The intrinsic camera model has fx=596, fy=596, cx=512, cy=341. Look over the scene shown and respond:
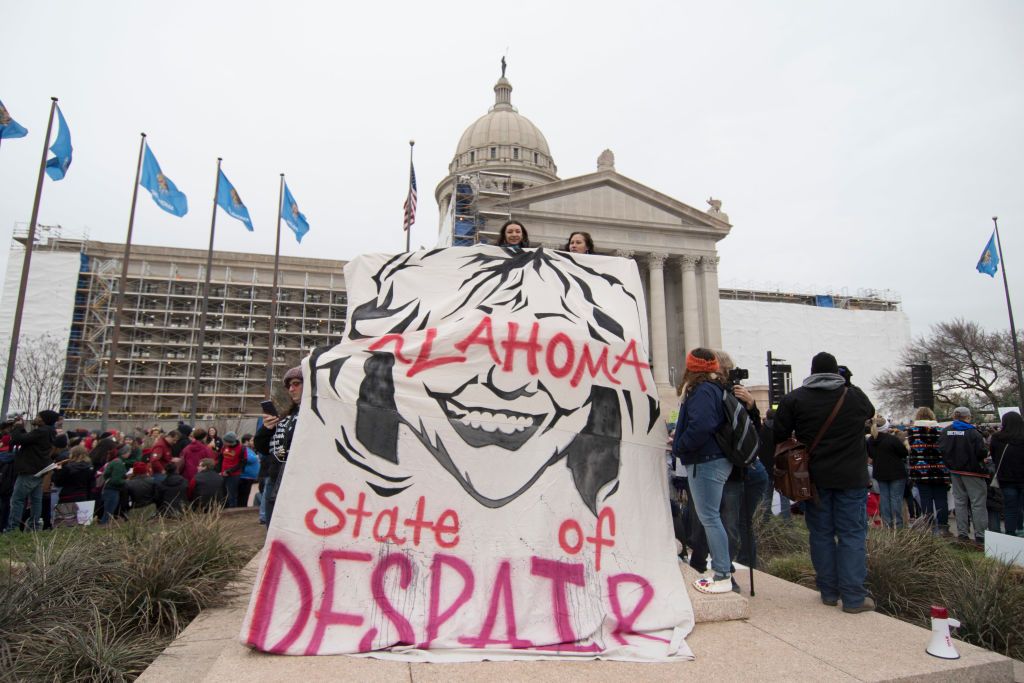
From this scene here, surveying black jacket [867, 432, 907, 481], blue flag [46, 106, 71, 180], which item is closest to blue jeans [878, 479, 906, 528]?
black jacket [867, 432, 907, 481]

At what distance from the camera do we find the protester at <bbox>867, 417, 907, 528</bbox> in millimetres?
8188

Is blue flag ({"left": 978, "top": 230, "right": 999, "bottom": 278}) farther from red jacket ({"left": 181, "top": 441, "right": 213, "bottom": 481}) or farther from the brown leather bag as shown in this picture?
red jacket ({"left": 181, "top": 441, "right": 213, "bottom": 481})

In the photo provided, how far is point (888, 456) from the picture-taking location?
27.0 feet

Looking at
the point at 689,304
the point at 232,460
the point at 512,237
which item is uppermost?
the point at 689,304

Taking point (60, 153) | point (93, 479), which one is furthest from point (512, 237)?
point (60, 153)

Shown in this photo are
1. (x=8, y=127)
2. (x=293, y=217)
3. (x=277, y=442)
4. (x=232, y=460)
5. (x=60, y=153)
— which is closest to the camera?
(x=277, y=442)

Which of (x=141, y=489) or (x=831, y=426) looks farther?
(x=141, y=489)

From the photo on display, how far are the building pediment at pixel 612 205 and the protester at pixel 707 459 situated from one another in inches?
1448

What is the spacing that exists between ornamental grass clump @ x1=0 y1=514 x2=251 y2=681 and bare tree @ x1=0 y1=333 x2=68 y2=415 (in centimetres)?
4581

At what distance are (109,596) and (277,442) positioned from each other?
1.87m

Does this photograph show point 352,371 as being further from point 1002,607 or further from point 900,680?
point 1002,607

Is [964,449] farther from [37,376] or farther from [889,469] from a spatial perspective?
[37,376]

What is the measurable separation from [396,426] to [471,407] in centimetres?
54

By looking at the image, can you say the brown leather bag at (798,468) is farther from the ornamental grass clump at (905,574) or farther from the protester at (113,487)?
the protester at (113,487)
